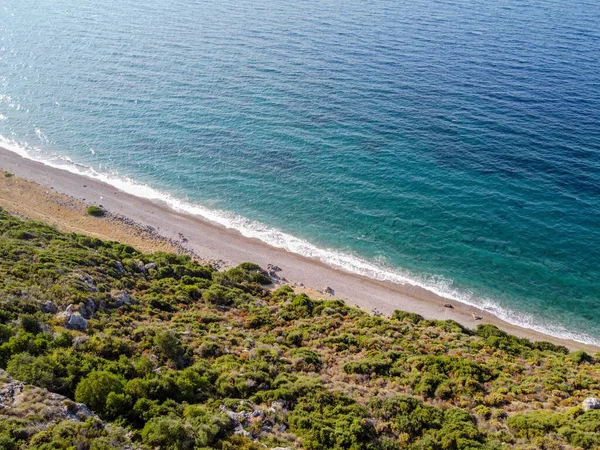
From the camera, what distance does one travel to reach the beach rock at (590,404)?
27.2 meters

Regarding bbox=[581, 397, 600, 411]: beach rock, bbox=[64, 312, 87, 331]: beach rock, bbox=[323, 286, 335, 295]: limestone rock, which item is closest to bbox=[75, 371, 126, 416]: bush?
bbox=[64, 312, 87, 331]: beach rock

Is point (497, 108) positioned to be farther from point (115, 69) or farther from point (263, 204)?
point (115, 69)

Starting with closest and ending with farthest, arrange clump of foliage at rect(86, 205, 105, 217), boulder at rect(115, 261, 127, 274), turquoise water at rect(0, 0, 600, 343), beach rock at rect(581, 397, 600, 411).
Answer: beach rock at rect(581, 397, 600, 411), boulder at rect(115, 261, 127, 274), turquoise water at rect(0, 0, 600, 343), clump of foliage at rect(86, 205, 105, 217)

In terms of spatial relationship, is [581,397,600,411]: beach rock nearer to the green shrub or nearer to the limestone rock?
the green shrub

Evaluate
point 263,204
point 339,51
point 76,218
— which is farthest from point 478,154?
point 76,218

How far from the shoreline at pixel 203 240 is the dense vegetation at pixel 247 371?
6.41 meters

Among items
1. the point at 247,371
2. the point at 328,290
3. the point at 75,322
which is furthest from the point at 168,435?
the point at 328,290

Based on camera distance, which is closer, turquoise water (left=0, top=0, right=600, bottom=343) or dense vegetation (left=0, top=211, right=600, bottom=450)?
dense vegetation (left=0, top=211, right=600, bottom=450)

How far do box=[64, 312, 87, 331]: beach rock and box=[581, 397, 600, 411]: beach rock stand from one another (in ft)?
109

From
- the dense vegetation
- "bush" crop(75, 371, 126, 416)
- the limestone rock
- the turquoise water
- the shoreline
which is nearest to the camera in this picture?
"bush" crop(75, 371, 126, 416)

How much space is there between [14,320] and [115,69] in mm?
90402

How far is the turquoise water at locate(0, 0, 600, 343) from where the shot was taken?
55.9 metres

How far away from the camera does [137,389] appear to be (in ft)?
79.7

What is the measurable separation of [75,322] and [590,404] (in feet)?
112
